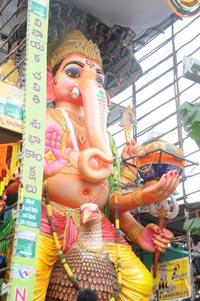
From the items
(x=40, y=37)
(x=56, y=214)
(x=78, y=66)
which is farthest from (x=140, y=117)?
(x=40, y=37)

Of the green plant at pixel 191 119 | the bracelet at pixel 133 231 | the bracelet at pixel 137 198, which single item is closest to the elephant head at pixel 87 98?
the bracelet at pixel 137 198

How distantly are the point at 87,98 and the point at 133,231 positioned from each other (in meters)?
1.52

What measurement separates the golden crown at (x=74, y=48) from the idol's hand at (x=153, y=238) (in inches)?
77.9

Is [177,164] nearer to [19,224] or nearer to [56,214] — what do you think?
[56,214]

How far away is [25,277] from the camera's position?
362 centimetres

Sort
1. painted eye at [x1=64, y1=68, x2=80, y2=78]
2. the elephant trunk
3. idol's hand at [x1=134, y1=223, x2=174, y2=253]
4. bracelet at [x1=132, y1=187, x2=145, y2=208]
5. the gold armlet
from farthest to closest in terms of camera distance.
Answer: the gold armlet < painted eye at [x1=64, y1=68, x2=80, y2=78] < idol's hand at [x1=134, y1=223, x2=174, y2=253] < bracelet at [x1=132, y1=187, x2=145, y2=208] < the elephant trunk

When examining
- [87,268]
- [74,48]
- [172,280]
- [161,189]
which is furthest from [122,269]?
[74,48]

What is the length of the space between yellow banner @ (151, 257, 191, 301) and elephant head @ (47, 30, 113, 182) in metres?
1.50

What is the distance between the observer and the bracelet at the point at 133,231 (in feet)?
18.5

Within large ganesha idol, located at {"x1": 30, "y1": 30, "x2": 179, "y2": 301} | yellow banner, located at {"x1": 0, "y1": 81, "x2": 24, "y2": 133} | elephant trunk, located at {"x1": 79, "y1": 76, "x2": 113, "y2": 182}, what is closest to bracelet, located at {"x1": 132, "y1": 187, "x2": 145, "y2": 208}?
large ganesha idol, located at {"x1": 30, "y1": 30, "x2": 179, "y2": 301}

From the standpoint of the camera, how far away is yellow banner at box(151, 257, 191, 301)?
19.0ft

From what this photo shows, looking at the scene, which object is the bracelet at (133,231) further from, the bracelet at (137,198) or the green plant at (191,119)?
the green plant at (191,119)

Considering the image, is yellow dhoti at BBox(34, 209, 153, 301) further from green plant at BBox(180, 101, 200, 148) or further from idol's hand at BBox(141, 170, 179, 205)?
green plant at BBox(180, 101, 200, 148)

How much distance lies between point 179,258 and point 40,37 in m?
3.19
